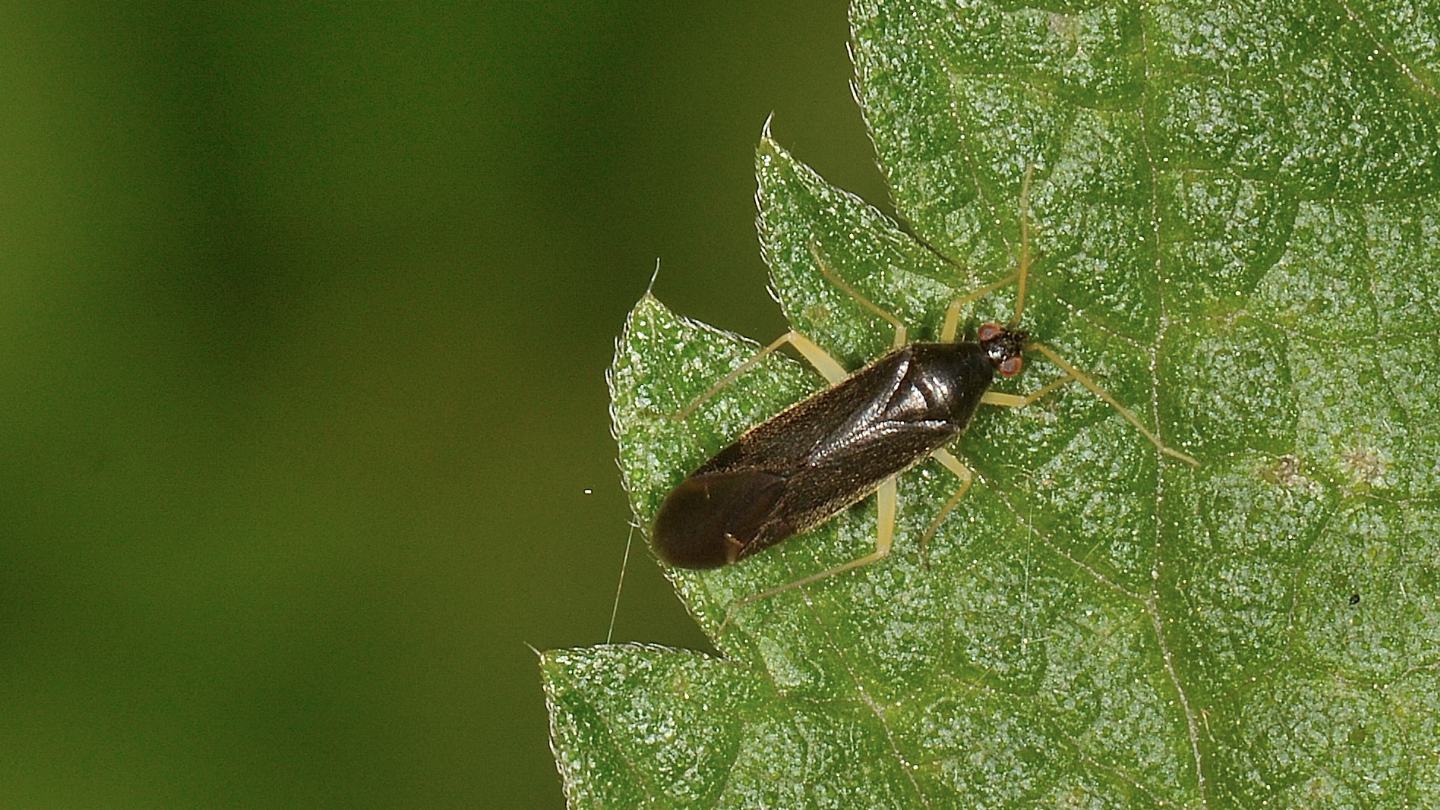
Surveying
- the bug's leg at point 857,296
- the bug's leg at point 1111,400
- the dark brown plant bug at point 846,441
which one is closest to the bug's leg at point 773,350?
the dark brown plant bug at point 846,441

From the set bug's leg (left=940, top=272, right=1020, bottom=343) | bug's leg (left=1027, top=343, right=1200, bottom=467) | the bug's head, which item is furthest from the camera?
the bug's head

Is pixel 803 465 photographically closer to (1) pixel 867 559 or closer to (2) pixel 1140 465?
(1) pixel 867 559

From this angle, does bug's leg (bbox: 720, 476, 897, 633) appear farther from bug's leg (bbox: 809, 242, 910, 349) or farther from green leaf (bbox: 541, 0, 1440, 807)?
bug's leg (bbox: 809, 242, 910, 349)

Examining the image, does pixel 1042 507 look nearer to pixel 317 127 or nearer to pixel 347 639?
pixel 347 639

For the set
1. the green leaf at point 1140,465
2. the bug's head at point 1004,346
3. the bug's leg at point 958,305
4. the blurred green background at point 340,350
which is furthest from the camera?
the blurred green background at point 340,350

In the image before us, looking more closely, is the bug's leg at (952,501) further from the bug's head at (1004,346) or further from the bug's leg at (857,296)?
the bug's leg at (857,296)

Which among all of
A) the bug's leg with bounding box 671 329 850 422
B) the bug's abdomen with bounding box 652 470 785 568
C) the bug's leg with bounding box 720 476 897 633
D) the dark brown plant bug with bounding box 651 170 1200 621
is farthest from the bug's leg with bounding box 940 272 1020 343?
the bug's abdomen with bounding box 652 470 785 568

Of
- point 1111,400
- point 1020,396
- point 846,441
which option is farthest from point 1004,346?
point 846,441

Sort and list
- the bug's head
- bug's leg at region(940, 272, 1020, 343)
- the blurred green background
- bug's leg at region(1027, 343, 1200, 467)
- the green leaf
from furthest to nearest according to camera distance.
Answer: the blurred green background < the bug's head < bug's leg at region(940, 272, 1020, 343) < bug's leg at region(1027, 343, 1200, 467) < the green leaf
